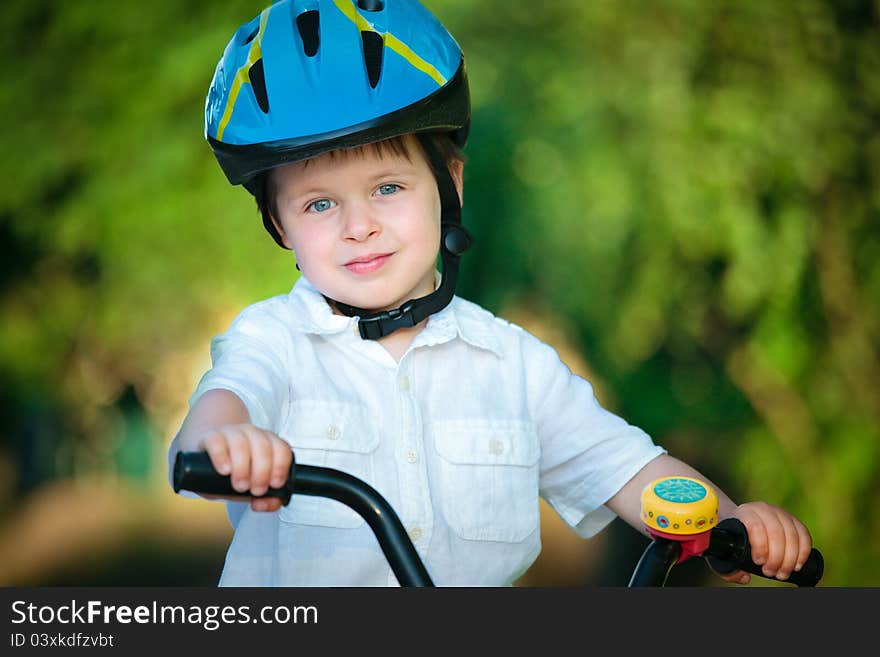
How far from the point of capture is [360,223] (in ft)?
7.37

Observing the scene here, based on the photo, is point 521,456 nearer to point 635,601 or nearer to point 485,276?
point 635,601

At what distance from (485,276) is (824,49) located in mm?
1722

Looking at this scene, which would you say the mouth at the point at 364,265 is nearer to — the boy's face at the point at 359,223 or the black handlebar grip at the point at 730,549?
the boy's face at the point at 359,223

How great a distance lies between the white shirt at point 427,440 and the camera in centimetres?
223

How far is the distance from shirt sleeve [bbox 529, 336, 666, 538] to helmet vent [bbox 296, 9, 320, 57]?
803mm

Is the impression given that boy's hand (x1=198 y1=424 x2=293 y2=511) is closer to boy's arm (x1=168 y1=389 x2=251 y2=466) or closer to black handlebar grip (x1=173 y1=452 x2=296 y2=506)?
black handlebar grip (x1=173 y1=452 x2=296 y2=506)

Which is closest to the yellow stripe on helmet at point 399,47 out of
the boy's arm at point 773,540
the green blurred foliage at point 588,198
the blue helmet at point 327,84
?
the blue helmet at point 327,84

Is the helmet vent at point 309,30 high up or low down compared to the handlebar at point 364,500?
up

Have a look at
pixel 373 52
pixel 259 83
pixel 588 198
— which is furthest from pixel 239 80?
pixel 588 198

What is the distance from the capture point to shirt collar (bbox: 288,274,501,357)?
91.7 inches

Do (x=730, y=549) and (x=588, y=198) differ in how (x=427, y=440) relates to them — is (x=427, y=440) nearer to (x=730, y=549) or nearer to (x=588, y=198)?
(x=730, y=549)

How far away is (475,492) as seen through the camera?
90.7 inches

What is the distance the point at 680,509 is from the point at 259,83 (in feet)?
4.20

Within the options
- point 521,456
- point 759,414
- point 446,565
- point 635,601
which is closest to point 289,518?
point 446,565
